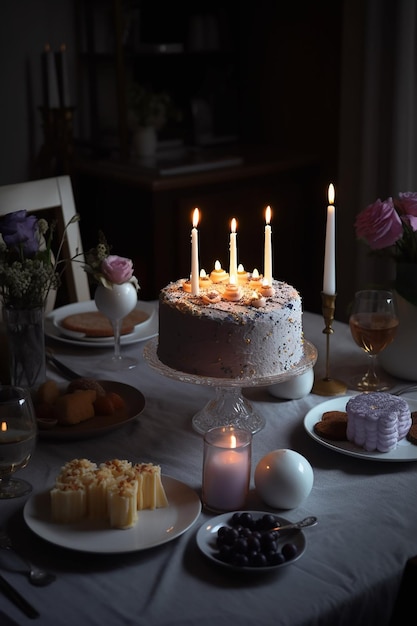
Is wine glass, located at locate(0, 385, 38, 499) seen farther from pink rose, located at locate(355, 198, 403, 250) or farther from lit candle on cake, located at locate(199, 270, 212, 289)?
pink rose, located at locate(355, 198, 403, 250)

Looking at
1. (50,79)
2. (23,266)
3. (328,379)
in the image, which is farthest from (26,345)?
(50,79)

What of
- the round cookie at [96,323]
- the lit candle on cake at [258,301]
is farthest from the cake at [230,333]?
the round cookie at [96,323]

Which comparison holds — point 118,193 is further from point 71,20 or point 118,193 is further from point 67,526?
point 67,526

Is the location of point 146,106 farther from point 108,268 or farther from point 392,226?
point 392,226

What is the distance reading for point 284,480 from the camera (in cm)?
129

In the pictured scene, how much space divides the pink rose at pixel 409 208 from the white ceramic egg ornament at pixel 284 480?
602 mm

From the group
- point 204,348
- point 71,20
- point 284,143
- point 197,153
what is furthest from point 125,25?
point 204,348

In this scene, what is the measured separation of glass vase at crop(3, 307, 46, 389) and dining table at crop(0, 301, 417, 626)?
0.21 m

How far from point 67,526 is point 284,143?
121 inches

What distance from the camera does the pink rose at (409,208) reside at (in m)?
1.71

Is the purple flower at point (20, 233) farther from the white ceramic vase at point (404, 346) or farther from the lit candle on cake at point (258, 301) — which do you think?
the white ceramic vase at point (404, 346)

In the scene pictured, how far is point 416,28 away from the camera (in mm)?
3244

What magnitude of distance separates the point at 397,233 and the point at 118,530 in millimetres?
785

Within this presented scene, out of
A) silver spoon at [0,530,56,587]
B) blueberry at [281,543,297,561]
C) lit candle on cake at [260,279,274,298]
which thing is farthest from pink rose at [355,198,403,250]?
silver spoon at [0,530,56,587]
